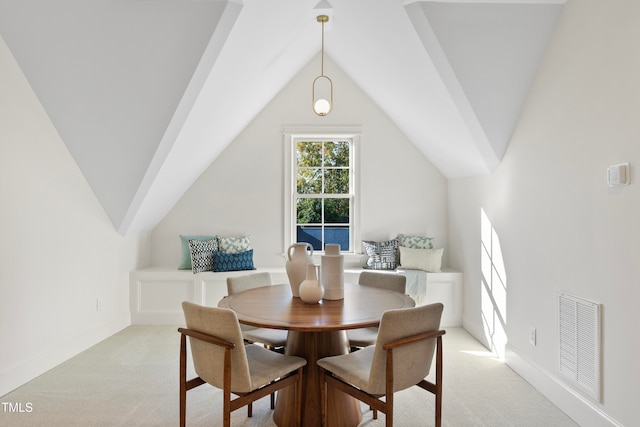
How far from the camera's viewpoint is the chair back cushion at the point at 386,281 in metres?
2.96

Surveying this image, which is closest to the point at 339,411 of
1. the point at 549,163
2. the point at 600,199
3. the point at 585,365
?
the point at 585,365

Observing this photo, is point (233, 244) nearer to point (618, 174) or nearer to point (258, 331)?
point (258, 331)

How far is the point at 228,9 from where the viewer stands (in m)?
2.70

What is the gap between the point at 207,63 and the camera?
116 inches

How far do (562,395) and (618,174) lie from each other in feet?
4.75

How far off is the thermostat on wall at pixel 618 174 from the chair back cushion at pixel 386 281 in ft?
4.54

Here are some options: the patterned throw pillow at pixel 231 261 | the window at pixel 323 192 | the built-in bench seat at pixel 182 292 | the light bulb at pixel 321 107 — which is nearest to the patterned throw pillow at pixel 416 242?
the built-in bench seat at pixel 182 292

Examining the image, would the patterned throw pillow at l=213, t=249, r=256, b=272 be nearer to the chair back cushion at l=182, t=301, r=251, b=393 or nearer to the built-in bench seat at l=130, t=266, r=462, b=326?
the built-in bench seat at l=130, t=266, r=462, b=326

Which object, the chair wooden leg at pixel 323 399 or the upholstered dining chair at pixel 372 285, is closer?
the chair wooden leg at pixel 323 399

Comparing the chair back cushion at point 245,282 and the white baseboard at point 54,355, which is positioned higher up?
the chair back cushion at point 245,282

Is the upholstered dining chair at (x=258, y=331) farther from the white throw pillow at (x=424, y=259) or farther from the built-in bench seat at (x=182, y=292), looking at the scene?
the white throw pillow at (x=424, y=259)

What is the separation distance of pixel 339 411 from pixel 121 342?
2.62 m

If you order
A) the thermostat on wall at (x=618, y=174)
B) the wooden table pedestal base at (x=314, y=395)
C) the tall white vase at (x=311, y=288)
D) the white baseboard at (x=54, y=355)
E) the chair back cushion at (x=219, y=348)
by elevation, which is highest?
the thermostat on wall at (x=618, y=174)

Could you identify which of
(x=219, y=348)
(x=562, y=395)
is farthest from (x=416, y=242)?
(x=219, y=348)
